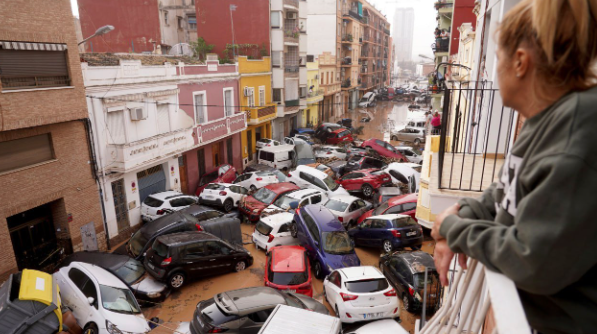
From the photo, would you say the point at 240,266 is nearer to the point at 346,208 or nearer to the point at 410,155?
the point at 346,208

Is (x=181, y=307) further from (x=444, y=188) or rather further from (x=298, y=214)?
(x=444, y=188)

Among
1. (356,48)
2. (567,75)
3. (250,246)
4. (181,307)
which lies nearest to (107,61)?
(250,246)

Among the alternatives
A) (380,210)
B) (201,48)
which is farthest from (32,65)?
(201,48)

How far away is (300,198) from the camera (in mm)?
16438

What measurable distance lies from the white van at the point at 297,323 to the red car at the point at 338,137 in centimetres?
2587

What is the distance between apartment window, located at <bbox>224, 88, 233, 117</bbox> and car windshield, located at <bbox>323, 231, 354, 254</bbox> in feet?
47.5

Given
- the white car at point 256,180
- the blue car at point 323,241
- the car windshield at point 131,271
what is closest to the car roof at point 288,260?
the blue car at point 323,241

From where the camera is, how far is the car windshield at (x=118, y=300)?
8.70 metres

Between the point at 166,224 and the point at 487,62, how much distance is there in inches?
419

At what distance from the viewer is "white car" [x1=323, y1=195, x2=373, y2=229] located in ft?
51.2

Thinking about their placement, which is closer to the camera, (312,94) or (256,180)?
(256,180)

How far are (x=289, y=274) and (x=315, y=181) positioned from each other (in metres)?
8.66

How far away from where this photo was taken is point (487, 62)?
7285mm

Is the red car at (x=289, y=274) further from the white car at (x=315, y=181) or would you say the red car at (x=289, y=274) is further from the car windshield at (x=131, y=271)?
the white car at (x=315, y=181)
